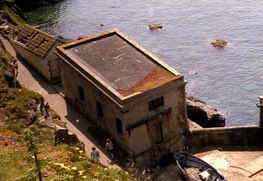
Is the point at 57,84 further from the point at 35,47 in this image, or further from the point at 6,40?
the point at 6,40

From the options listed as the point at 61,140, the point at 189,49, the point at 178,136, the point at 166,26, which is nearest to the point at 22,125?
the point at 61,140

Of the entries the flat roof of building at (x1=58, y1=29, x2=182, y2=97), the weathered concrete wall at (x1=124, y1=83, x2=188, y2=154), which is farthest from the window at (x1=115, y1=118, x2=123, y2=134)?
the flat roof of building at (x1=58, y1=29, x2=182, y2=97)

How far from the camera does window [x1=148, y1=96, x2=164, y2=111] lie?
4489 centimetres

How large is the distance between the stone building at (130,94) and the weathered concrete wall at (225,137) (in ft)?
5.55

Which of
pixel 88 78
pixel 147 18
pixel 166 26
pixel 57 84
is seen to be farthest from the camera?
pixel 147 18

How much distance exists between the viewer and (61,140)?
37781mm

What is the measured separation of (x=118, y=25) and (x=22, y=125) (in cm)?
6802

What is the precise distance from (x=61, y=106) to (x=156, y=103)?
39.9 feet

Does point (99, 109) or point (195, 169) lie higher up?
point (99, 109)

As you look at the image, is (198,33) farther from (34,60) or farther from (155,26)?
(34,60)

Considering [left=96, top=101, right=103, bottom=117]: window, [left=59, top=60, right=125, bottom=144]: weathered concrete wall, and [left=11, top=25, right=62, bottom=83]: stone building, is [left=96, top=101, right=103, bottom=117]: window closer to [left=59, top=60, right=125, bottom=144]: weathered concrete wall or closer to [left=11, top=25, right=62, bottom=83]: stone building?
[left=59, top=60, right=125, bottom=144]: weathered concrete wall

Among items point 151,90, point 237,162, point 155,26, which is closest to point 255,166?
point 237,162

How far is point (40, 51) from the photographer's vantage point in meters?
56.8

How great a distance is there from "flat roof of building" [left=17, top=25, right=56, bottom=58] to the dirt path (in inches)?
104
